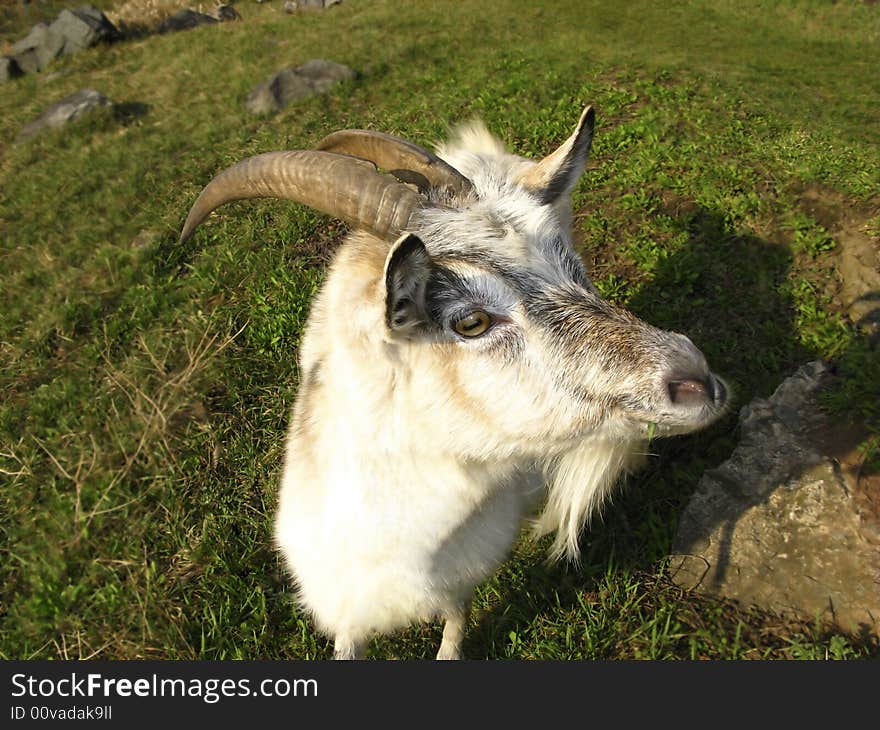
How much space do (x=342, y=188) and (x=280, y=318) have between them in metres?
3.05

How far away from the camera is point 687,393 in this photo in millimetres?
1757

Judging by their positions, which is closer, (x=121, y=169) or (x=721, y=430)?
(x=721, y=430)

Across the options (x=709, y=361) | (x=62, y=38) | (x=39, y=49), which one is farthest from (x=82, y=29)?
(x=709, y=361)

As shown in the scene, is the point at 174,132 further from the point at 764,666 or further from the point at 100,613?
the point at 764,666

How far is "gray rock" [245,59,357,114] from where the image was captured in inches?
359

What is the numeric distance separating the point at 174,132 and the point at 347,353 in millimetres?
8782

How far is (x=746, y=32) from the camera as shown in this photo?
1200 cm

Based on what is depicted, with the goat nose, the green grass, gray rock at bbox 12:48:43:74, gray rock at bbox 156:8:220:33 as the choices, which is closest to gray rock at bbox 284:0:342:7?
gray rock at bbox 156:8:220:33

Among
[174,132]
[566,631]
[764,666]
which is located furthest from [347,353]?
[174,132]

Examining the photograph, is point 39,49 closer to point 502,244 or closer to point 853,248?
point 502,244

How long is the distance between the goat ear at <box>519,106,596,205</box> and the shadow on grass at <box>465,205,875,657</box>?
1799 mm

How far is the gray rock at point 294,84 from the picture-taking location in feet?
29.9

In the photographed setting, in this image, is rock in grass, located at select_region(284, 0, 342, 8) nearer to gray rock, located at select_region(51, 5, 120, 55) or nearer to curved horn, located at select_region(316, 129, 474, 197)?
A: gray rock, located at select_region(51, 5, 120, 55)

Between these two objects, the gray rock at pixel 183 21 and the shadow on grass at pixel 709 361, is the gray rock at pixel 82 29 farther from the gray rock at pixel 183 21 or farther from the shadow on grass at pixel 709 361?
the shadow on grass at pixel 709 361
